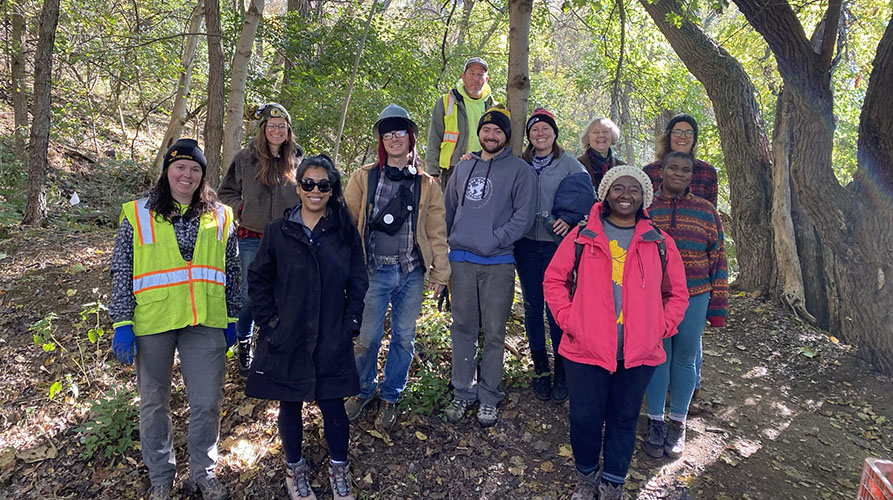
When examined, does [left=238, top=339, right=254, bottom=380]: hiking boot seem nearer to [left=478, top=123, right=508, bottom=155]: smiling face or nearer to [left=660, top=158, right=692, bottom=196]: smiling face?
[left=478, top=123, right=508, bottom=155]: smiling face

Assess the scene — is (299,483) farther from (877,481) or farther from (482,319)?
(877,481)

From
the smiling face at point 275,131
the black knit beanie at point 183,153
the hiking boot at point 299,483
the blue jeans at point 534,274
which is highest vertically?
the smiling face at point 275,131

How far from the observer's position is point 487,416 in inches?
140

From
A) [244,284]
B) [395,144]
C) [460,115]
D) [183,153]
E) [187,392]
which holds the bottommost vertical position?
[187,392]

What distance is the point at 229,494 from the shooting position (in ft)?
10.1

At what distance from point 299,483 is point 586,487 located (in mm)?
1698

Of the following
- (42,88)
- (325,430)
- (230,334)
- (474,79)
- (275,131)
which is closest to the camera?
(325,430)

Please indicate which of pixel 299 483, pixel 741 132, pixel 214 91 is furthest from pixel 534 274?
pixel 214 91

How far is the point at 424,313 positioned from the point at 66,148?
11.2 metres

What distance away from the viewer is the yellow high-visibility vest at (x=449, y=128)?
424cm

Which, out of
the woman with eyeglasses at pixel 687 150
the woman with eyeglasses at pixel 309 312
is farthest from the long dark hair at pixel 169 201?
the woman with eyeglasses at pixel 687 150

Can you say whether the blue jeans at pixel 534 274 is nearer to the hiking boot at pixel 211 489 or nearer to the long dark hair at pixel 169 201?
the long dark hair at pixel 169 201

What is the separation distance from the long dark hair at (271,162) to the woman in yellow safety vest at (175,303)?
0.84 metres

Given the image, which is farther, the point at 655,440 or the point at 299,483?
the point at 655,440
